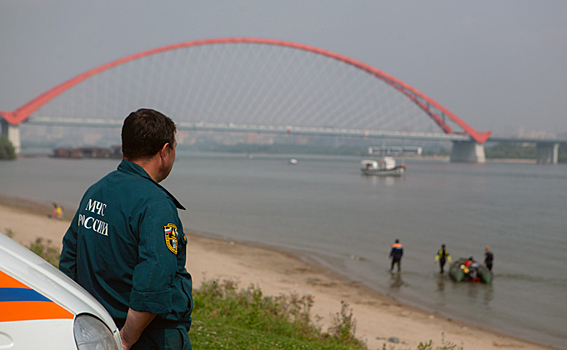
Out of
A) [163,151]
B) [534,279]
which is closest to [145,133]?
[163,151]

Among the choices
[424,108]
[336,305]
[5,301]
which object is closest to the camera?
[5,301]

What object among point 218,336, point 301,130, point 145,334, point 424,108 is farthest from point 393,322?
point 424,108

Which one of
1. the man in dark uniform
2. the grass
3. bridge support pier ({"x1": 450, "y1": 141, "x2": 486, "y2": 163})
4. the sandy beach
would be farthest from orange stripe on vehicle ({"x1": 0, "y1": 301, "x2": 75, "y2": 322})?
bridge support pier ({"x1": 450, "y1": 141, "x2": 486, "y2": 163})

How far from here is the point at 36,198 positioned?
118 feet

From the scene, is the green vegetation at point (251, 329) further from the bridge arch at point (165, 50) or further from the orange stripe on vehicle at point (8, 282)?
the bridge arch at point (165, 50)

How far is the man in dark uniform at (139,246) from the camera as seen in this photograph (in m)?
2.05

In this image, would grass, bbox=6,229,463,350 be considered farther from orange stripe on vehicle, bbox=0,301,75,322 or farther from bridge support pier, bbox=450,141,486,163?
bridge support pier, bbox=450,141,486,163

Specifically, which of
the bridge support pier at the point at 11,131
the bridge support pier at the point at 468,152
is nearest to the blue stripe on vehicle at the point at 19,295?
the bridge support pier at the point at 11,131

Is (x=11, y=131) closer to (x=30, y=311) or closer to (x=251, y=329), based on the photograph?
(x=251, y=329)

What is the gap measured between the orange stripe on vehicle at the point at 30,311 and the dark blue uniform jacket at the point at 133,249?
0.39 m

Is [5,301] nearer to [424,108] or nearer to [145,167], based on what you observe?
[145,167]

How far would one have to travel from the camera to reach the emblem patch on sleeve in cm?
208

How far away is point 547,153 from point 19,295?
152134 mm

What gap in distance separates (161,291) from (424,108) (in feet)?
335
